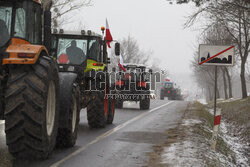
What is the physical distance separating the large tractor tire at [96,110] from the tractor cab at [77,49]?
0.75 m

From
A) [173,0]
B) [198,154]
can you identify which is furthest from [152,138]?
[173,0]

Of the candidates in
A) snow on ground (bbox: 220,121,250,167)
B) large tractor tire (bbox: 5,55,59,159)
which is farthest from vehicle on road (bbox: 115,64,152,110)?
large tractor tire (bbox: 5,55,59,159)

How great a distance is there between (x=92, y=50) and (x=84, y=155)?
4890 millimetres

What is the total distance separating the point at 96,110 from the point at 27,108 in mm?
6169

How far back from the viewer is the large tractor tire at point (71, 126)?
7.92m

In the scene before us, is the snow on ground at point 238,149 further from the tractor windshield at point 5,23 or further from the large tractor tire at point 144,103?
the large tractor tire at point 144,103

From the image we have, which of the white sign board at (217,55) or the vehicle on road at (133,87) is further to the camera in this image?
the vehicle on road at (133,87)

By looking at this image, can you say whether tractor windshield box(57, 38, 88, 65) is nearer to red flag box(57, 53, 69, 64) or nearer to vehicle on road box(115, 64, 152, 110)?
red flag box(57, 53, 69, 64)

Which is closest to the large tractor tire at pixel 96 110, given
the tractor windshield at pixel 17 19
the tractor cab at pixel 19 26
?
the tractor cab at pixel 19 26

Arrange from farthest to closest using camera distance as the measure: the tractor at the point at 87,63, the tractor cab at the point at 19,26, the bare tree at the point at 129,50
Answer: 1. the bare tree at the point at 129,50
2. the tractor at the point at 87,63
3. the tractor cab at the point at 19,26

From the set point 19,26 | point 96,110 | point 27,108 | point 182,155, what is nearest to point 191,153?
A: point 182,155

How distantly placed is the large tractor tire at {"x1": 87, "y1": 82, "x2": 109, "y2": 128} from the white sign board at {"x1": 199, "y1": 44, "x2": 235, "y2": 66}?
4507 mm

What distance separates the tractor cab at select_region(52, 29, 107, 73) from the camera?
11.7 metres

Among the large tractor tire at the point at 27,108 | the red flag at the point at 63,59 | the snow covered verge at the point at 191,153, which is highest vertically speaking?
the red flag at the point at 63,59
